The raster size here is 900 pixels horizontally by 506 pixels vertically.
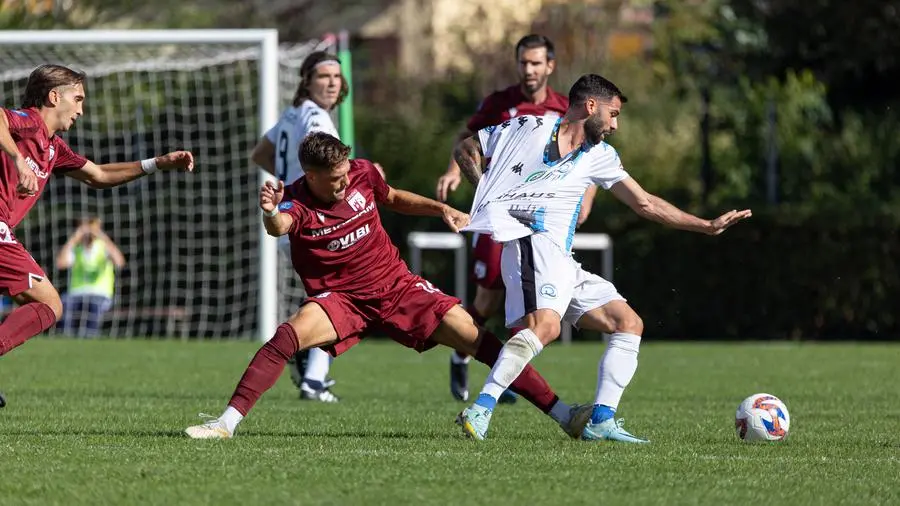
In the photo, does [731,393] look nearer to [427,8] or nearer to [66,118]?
[66,118]

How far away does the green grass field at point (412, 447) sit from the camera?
5.90 metres

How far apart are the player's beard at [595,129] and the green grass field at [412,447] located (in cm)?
160

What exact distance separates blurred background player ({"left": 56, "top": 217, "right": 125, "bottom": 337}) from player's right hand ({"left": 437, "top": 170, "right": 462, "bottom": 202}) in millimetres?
12313

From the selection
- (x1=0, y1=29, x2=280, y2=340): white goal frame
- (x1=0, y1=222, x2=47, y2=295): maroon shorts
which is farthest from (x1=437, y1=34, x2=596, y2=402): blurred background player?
(x1=0, y1=29, x2=280, y2=340): white goal frame

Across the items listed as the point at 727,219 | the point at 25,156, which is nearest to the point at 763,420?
the point at 727,219

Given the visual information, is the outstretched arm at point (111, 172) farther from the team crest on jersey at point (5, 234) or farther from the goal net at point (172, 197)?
the goal net at point (172, 197)

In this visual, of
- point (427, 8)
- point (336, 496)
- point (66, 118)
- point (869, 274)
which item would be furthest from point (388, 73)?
point (336, 496)

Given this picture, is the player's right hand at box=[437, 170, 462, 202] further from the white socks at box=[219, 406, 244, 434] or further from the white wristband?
the white socks at box=[219, 406, 244, 434]

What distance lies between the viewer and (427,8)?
155 feet

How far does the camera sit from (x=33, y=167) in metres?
8.27

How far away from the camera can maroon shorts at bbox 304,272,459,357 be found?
25.6ft

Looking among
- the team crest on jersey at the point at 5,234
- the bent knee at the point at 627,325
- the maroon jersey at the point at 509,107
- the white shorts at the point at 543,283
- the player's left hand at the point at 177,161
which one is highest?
the maroon jersey at the point at 509,107

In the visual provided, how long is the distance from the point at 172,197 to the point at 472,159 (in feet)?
46.2

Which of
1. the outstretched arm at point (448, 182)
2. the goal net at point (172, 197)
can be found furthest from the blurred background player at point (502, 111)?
the goal net at point (172, 197)
